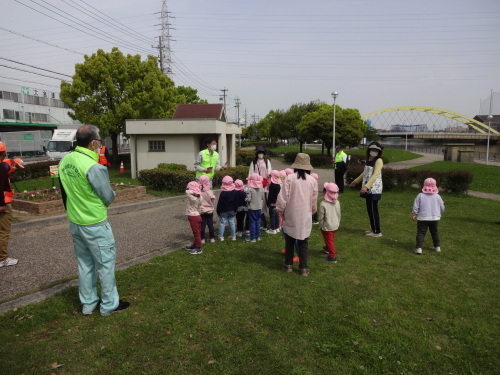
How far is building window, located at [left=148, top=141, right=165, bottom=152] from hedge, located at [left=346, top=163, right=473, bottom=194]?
10.1 m

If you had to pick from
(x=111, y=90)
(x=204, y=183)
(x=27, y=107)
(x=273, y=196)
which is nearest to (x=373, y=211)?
(x=273, y=196)

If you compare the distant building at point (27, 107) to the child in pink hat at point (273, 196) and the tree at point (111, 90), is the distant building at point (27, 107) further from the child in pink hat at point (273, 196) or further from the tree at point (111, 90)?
the child in pink hat at point (273, 196)

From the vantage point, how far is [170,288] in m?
4.82

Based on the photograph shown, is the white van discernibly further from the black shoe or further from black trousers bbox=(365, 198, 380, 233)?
the black shoe

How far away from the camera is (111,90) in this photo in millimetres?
21781

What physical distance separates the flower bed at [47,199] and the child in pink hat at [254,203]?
240 inches

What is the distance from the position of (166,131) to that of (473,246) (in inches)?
576

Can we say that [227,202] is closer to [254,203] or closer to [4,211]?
[254,203]

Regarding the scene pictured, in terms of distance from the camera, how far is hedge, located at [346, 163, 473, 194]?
13.6 metres

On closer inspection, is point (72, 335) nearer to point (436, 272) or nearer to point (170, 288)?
point (170, 288)

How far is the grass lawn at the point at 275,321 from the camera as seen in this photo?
10.7 ft

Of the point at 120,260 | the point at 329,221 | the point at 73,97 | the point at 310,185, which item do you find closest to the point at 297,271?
the point at 329,221

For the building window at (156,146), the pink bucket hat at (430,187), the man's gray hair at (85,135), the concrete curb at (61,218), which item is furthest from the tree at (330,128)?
the man's gray hair at (85,135)

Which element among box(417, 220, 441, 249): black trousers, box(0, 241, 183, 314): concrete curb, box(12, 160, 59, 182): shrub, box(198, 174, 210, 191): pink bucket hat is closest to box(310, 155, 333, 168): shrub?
box(12, 160, 59, 182): shrub
